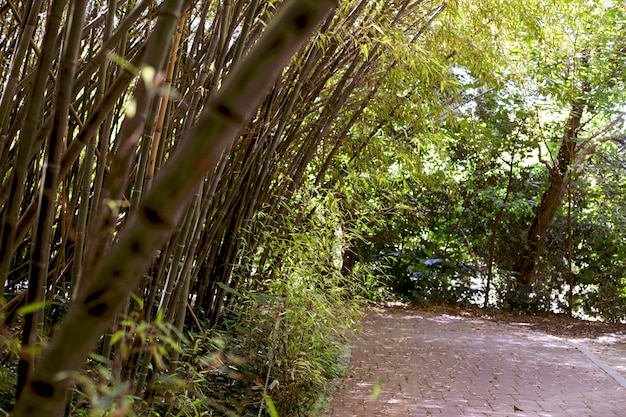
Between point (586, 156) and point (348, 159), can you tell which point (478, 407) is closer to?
point (348, 159)

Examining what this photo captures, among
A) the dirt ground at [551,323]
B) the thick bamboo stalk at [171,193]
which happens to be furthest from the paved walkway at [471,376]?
the thick bamboo stalk at [171,193]

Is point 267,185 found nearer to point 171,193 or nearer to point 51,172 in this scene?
point 51,172

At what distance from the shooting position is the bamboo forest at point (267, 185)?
31.8 inches

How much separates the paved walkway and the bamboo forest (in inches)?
16.1

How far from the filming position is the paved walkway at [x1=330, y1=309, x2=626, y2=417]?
13.6 ft

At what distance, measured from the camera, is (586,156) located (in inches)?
343

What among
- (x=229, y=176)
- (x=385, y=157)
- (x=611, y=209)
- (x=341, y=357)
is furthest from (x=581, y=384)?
(x=611, y=209)

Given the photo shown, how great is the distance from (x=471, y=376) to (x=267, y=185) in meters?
2.14

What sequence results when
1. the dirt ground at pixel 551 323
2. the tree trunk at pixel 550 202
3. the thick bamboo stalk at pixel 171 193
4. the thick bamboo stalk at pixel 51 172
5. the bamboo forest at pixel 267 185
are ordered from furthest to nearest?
1. the tree trunk at pixel 550 202
2. the dirt ground at pixel 551 323
3. the thick bamboo stalk at pixel 51 172
4. the bamboo forest at pixel 267 185
5. the thick bamboo stalk at pixel 171 193

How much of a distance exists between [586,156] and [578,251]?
1.28 m

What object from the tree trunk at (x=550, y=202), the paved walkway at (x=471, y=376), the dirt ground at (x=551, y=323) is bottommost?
the paved walkway at (x=471, y=376)

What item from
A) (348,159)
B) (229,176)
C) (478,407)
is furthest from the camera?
(348,159)

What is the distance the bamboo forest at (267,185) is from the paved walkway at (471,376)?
1.34ft

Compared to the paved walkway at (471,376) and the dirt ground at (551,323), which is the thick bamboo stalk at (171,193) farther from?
the dirt ground at (551,323)
